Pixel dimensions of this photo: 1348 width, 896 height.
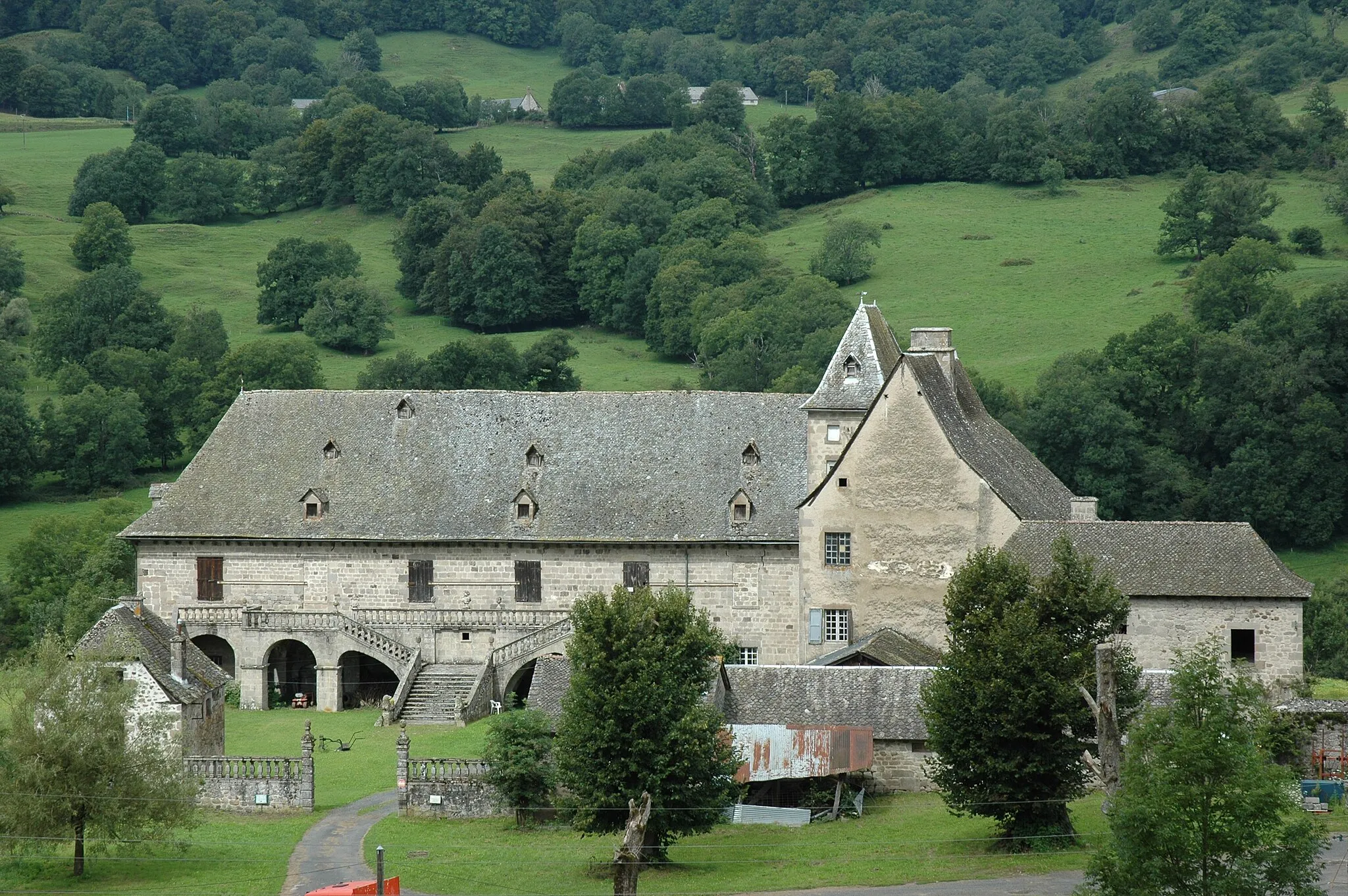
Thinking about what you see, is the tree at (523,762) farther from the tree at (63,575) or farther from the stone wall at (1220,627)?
the tree at (63,575)

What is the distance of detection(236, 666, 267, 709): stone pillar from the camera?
76.9m

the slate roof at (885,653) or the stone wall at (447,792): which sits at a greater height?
the slate roof at (885,653)

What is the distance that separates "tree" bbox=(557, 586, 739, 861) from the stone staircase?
1846 cm

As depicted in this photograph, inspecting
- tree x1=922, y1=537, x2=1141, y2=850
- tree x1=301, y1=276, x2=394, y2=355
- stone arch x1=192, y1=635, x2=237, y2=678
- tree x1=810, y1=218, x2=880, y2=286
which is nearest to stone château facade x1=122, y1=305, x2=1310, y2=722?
stone arch x1=192, y1=635, x2=237, y2=678

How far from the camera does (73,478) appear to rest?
116875 mm

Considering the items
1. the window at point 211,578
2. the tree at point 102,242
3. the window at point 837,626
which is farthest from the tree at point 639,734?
the tree at point 102,242

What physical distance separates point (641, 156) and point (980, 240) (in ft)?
122

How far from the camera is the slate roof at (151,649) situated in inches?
2309

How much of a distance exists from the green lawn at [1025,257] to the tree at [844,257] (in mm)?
1190

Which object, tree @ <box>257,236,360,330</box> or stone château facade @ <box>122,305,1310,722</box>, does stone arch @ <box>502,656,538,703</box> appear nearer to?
stone château facade @ <box>122,305,1310,722</box>

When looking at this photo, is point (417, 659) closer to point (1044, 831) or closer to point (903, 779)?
point (903, 779)

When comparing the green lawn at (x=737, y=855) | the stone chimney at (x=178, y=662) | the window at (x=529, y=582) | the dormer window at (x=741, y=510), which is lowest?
the green lawn at (x=737, y=855)

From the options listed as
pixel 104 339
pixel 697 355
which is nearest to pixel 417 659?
pixel 697 355

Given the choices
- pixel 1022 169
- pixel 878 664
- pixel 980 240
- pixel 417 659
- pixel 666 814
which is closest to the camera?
pixel 666 814
